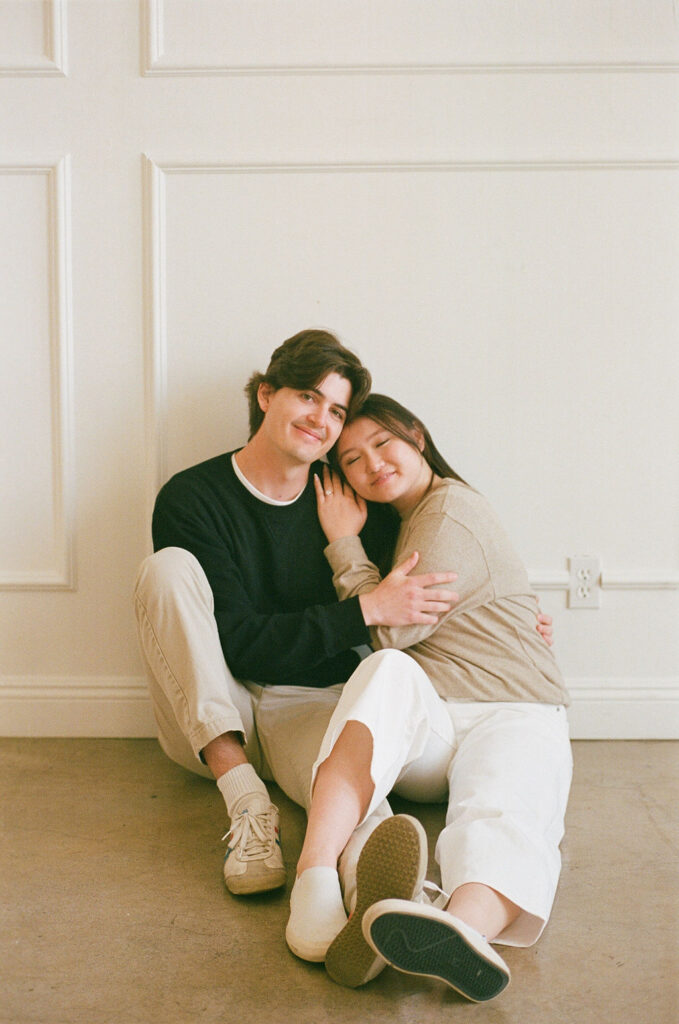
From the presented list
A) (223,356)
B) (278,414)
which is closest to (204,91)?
(223,356)

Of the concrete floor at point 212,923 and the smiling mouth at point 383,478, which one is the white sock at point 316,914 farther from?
the smiling mouth at point 383,478

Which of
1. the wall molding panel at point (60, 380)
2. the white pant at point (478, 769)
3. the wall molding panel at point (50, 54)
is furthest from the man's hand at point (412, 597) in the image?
the wall molding panel at point (50, 54)

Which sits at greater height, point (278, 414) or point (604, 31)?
point (604, 31)

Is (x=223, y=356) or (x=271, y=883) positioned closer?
(x=271, y=883)

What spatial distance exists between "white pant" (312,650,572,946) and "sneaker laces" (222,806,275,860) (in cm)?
18

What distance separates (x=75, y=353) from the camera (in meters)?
2.17

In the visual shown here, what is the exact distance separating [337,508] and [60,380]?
0.82 m

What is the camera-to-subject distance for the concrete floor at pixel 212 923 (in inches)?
42.9

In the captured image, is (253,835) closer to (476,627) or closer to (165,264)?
(476,627)

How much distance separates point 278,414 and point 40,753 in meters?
1.06

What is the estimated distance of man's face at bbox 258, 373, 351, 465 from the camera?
A: 1815mm

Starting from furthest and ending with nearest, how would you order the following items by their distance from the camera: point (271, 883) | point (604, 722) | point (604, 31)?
point (604, 722) → point (604, 31) → point (271, 883)

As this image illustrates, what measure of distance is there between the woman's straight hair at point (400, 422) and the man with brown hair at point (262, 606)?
0.04 metres

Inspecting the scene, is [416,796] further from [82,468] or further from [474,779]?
[82,468]
